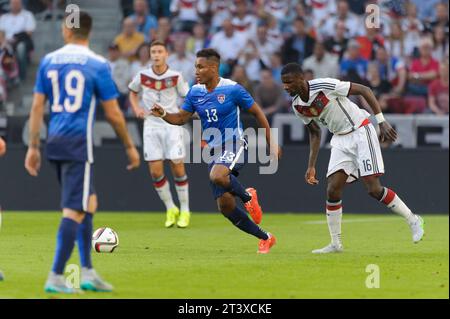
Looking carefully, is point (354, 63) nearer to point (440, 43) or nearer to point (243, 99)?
point (440, 43)

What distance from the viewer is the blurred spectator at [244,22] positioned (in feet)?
72.1

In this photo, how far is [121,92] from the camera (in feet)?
69.1

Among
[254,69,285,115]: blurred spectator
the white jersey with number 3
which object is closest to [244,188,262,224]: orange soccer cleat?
the white jersey with number 3

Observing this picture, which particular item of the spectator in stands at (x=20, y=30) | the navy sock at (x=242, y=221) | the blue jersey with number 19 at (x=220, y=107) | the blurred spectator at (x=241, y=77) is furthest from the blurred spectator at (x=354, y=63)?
the navy sock at (x=242, y=221)

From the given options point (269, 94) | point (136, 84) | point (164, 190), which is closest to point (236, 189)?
point (164, 190)

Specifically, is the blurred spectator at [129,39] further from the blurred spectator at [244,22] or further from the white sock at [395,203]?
the white sock at [395,203]

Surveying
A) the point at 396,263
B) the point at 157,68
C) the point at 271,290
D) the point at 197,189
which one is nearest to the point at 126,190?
the point at 197,189

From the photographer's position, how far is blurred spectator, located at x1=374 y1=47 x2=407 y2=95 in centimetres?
2036

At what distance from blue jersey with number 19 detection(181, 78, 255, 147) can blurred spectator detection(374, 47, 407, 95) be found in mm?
8598

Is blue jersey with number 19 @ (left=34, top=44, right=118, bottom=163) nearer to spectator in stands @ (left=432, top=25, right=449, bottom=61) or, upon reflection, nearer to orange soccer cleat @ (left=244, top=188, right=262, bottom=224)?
orange soccer cleat @ (left=244, top=188, right=262, bottom=224)

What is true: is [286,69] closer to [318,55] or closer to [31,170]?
[31,170]

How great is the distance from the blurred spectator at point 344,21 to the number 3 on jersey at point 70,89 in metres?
13.7

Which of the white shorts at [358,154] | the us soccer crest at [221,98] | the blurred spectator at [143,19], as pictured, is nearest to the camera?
the white shorts at [358,154]

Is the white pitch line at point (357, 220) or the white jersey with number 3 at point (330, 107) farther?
the white pitch line at point (357, 220)
